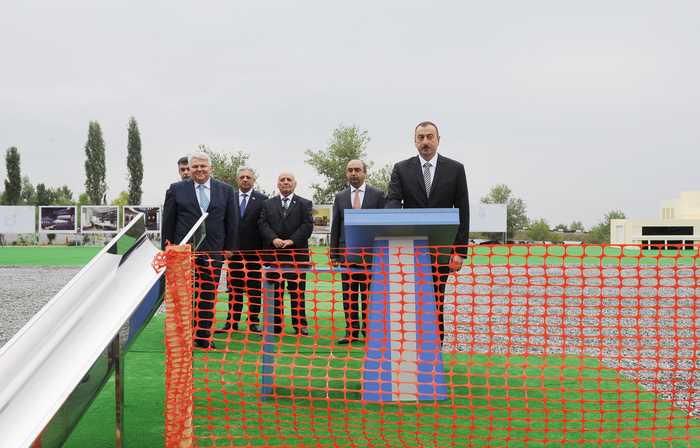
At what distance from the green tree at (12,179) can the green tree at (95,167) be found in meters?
6.61

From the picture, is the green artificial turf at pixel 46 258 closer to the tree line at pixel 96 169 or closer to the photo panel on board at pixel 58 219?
the photo panel on board at pixel 58 219

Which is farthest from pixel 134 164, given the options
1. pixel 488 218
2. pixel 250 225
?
pixel 250 225

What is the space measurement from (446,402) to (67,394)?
2201mm

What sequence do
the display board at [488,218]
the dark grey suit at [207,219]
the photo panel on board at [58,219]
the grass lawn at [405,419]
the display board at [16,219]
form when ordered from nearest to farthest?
the grass lawn at [405,419] → the dark grey suit at [207,219] → the photo panel on board at [58,219] → the display board at [16,219] → the display board at [488,218]

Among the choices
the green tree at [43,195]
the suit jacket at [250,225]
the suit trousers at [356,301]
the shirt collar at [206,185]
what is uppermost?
the green tree at [43,195]

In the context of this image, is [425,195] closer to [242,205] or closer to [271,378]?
[271,378]

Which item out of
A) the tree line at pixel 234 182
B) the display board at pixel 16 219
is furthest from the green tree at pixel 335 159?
the display board at pixel 16 219

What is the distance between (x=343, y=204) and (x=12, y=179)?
5476cm

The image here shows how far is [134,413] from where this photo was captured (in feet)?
9.46

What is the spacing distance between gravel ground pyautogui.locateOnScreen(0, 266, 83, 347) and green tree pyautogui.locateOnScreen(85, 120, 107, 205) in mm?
38121

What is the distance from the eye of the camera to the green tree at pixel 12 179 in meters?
47.7

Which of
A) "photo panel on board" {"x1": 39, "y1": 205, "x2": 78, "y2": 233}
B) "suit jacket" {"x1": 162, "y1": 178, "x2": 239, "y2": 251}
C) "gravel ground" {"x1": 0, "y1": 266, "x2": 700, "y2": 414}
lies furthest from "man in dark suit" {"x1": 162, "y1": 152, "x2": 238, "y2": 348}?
"photo panel on board" {"x1": 39, "y1": 205, "x2": 78, "y2": 233}

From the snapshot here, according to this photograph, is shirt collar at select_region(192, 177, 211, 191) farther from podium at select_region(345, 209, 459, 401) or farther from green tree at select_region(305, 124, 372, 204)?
green tree at select_region(305, 124, 372, 204)

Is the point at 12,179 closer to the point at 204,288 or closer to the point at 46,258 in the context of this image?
the point at 46,258
